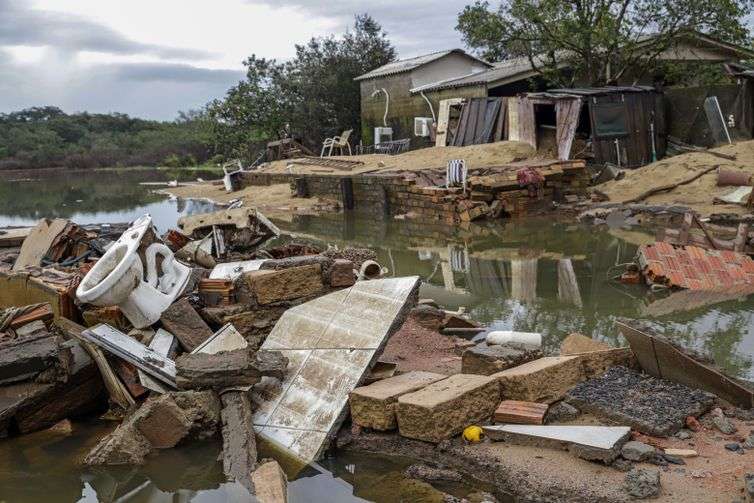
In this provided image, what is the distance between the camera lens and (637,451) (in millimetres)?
3996

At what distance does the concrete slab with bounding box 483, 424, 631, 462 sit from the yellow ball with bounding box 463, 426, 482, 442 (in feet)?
0.18

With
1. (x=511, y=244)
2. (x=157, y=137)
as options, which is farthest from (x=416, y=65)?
(x=157, y=137)

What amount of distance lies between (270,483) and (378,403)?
94 cm

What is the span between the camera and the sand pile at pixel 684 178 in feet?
51.9

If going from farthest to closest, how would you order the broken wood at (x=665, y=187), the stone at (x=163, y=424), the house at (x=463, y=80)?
the house at (x=463, y=80), the broken wood at (x=665, y=187), the stone at (x=163, y=424)

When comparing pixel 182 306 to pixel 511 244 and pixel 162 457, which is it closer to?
pixel 162 457

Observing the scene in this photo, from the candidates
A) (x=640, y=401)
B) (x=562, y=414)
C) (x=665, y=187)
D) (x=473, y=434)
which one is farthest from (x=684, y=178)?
(x=473, y=434)

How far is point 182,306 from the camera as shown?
602cm

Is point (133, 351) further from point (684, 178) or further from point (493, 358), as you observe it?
point (684, 178)

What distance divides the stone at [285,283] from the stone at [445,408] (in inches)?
73.7

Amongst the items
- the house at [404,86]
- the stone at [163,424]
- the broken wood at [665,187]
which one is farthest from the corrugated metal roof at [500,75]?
the stone at [163,424]

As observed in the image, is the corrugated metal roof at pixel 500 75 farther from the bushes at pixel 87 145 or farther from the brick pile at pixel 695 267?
the bushes at pixel 87 145

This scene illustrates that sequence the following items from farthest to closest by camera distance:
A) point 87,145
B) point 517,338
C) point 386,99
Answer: point 87,145, point 386,99, point 517,338

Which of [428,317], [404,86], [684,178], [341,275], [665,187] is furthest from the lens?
[404,86]
